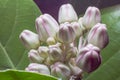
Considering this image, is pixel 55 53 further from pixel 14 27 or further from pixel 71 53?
pixel 14 27

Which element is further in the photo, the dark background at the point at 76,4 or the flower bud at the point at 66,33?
the dark background at the point at 76,4

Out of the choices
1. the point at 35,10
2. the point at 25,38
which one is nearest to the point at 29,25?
the point at 35,10

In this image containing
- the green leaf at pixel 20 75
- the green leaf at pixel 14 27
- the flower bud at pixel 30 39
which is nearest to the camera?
the green leaf at pixel 20 75

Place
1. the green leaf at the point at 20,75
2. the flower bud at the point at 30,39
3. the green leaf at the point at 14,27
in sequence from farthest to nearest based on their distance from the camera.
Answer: the green leaf at the point at 14,27 → the flower bud at the point at 30,39 → the green leaf at the point at 20,75

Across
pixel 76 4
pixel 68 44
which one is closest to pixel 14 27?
pixel 76 4

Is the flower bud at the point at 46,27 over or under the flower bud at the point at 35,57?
over

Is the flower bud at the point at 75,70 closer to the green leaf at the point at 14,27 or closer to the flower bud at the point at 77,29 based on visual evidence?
the flower bud at the point at 77,29

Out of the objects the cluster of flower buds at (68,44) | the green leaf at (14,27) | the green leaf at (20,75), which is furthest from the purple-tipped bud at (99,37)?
the green leaf at (14,27)
